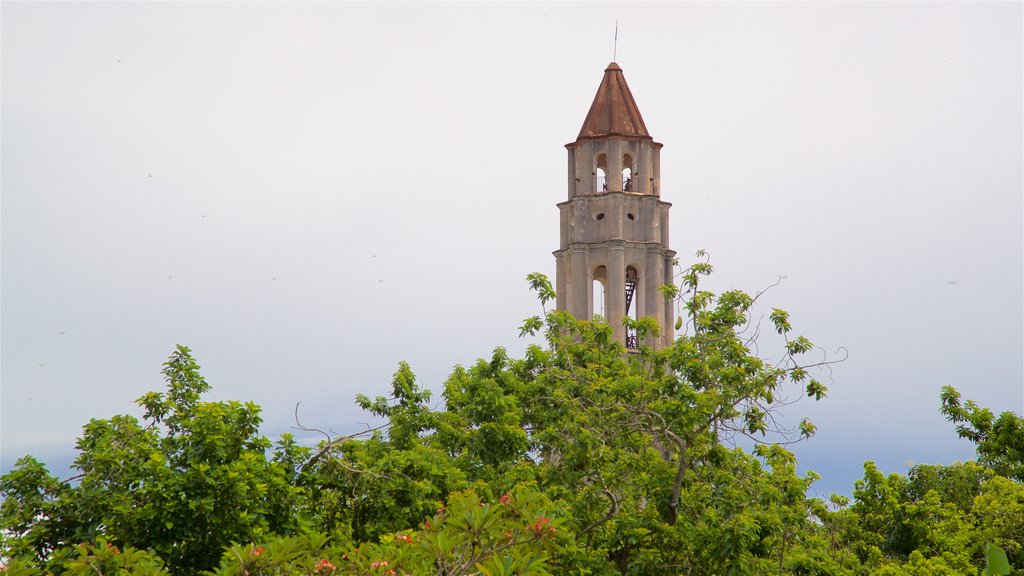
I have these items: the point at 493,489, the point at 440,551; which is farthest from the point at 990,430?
the point at 440,551

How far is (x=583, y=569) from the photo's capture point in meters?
14.1

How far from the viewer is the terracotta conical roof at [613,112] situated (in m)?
37.2

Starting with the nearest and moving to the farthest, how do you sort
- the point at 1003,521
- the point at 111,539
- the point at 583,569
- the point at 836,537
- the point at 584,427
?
the point at 111,539
the point at 583,569
the point at 584,427
the point at 1003,521
the point at 836,537

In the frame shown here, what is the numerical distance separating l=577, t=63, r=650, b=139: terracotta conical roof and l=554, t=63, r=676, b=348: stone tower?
4 centimetres

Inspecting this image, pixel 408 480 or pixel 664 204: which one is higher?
pixel 664 204

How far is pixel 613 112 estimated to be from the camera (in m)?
37.7

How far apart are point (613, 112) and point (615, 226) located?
4382 millimetres

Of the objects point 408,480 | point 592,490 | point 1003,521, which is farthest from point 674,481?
point 1003,521

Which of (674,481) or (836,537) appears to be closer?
(674,481)

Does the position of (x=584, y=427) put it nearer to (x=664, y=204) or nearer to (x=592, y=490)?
(x=592, y=490)

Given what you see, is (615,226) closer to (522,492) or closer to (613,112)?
(613,112)

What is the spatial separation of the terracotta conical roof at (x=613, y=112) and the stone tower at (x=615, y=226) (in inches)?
1.4

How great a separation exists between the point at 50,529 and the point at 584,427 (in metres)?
7.71

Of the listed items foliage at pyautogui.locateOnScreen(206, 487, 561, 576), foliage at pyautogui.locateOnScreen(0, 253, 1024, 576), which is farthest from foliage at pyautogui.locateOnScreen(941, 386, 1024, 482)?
foliage at pyautogui.locateOnScreen(206, 487, 561, 576)
